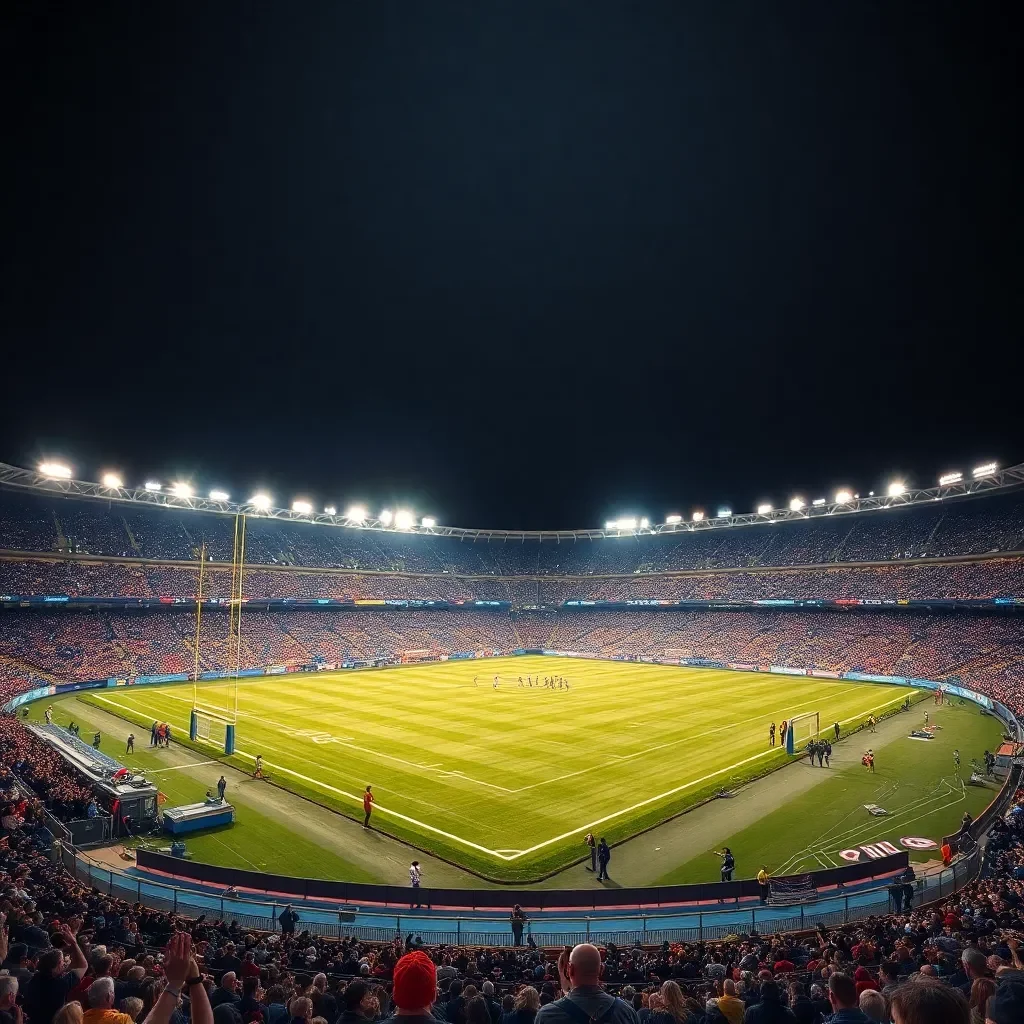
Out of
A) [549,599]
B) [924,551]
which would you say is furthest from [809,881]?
[549,599]

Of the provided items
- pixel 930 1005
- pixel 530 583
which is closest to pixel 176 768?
pixel 930 1005

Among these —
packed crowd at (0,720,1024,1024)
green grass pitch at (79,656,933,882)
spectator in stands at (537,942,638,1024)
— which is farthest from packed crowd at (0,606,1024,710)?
spectator in stands at (537,942,638,1024)

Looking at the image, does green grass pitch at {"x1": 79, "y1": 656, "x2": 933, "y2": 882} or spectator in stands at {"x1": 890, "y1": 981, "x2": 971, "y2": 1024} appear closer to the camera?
spectator in stands at {"x1": 890, "y1": 981, "x2": 971, "y2": 1024}

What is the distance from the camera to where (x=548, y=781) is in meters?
28.5

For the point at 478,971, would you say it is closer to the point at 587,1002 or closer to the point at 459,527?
the point at 587,1002

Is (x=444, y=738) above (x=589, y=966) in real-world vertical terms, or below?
below

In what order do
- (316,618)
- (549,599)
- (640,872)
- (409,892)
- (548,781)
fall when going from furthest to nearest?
(549,599) → (316,618) → (548,781) → (640,872) → (409,892)

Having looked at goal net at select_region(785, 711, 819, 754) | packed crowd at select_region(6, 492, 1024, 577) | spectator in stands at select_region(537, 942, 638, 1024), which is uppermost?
packed crowd at select_region(6, 492, 1024, 577)

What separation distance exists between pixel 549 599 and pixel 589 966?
Result: 339ft

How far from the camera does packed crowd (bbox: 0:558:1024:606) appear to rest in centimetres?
6059

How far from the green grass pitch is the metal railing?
3.73 m

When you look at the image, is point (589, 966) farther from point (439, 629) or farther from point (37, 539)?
point (439, 629)

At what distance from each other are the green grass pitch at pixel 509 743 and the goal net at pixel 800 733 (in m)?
1.44

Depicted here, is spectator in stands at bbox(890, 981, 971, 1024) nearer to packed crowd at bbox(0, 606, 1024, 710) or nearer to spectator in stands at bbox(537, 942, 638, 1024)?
spectator in stands at bbox(537, 942, 638, 1024)
